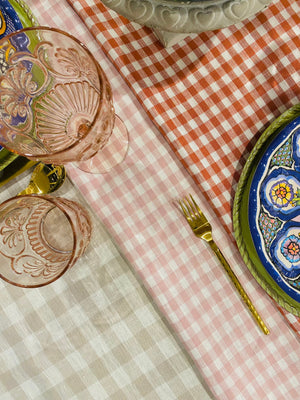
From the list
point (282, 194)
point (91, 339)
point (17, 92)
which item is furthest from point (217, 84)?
point (91, 339)

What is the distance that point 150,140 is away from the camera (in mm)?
769

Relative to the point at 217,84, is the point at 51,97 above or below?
above

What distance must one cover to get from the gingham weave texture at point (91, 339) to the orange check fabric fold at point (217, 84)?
19 centimetres

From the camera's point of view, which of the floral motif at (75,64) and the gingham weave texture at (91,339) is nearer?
the floral motif at (75,64)

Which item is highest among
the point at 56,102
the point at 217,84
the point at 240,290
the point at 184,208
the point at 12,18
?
the point at 12,18

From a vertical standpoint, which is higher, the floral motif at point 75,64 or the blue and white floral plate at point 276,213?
the floral motif at point 75,64

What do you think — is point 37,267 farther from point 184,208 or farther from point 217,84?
point 217,84

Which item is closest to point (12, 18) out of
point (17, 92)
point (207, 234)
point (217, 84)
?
point (17, 92)

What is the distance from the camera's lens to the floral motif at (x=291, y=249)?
705mm

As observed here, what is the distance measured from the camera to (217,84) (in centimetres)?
75

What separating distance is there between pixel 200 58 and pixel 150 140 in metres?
0.15

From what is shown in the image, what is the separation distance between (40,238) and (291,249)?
385 mm

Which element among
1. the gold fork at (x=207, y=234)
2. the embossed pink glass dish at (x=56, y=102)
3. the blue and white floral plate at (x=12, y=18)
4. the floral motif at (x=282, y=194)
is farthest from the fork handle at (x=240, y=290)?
the blue and white floral plate at (x=12, y=18)

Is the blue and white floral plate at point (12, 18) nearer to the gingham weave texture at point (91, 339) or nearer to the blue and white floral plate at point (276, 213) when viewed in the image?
the gingham weave texture at point (91, 339)
